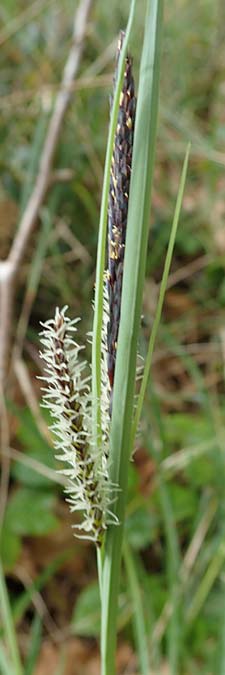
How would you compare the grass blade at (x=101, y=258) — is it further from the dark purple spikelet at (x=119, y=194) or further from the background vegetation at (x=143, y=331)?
the background vegetation at (x=143, y=331)

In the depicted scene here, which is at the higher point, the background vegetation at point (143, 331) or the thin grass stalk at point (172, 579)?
the background vegetation at point (143, 331)

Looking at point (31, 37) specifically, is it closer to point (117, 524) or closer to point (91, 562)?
point (91, 562)

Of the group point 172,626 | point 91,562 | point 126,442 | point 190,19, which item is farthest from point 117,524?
point 190,19

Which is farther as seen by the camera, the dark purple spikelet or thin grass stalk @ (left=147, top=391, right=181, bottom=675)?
thin grass stalk @ (left=147, top=391, right=181, bottom=675)

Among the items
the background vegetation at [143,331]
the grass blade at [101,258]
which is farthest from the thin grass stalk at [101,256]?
the background vegetation at [143,331]

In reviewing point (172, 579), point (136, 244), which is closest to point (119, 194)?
point (136, 244)

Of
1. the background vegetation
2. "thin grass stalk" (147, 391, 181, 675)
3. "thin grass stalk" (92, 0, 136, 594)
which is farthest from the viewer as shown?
the background vegetation

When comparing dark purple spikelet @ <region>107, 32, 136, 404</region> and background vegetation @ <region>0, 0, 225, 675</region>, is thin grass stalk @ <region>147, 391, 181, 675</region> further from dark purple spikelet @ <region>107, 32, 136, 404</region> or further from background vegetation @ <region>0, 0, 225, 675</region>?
dark purple spikelet @ <region>107, 32, 136, 404</region>

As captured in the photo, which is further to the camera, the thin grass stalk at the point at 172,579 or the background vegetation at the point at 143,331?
the background vegetation at the point at 143,331

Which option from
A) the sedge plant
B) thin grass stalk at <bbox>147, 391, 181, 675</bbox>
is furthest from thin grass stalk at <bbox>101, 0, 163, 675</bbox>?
thin grass stalk at <bbox>147, 391, 181, 675</bbox>
